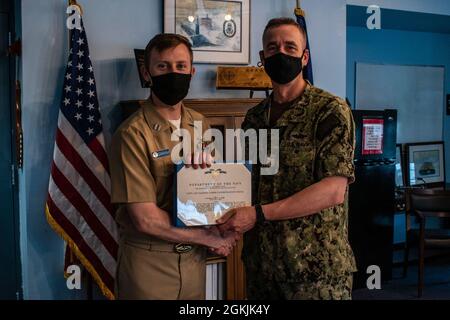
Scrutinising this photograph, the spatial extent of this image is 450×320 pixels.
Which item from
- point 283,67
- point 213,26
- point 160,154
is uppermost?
point 213,26

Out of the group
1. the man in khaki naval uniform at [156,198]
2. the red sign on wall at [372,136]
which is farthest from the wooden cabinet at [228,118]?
the red sign on wall at [372,136]

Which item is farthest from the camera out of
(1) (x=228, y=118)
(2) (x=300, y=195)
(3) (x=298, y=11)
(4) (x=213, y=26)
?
(3) (x=298, y=11)

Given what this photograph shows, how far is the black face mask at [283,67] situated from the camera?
184 centimetres

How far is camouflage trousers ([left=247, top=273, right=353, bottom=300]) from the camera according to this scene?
1.80 metres

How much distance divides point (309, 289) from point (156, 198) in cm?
61

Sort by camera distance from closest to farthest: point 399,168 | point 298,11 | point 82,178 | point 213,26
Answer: point 82,178, point 213,26, point 298,11, point 399,168

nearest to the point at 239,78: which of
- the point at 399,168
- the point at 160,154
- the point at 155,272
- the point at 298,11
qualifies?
the point at 298,11

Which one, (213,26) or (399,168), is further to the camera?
(399,168)

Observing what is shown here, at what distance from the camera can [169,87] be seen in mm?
1862

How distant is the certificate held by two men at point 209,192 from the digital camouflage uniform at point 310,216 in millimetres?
104

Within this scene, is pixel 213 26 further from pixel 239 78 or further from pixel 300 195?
pixel 300 195

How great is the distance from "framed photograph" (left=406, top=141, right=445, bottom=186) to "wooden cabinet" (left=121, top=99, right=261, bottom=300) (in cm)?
314

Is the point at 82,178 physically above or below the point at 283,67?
below

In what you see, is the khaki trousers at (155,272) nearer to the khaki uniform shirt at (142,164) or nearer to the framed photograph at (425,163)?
the khaki uniform shirt at (142,164)
